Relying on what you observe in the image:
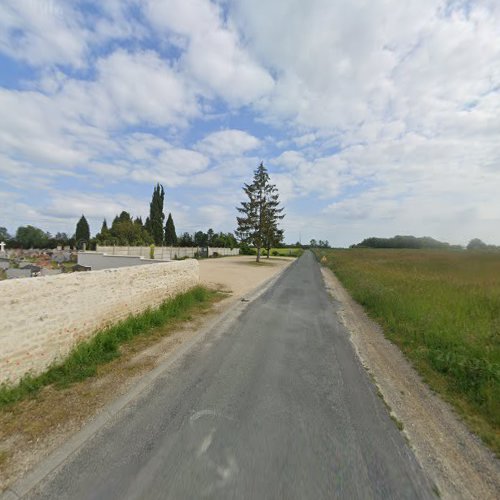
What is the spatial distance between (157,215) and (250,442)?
6309 centimetres

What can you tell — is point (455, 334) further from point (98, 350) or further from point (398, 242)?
point (398, 242)

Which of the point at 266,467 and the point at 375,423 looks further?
the point at 375,423

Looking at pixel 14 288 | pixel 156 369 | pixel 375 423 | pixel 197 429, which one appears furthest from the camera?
pixel 156 369

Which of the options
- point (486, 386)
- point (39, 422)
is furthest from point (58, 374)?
point (486, 386)

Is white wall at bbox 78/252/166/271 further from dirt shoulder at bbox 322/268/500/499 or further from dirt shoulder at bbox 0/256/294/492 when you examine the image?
dirt shoulder at bbox 322/268/500/499

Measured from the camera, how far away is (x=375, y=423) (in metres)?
3.63

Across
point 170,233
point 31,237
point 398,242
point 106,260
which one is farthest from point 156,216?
point 398,242

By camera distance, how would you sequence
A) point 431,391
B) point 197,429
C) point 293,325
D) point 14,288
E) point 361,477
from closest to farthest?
point 361,477 → point 197,429 → point 14,288 → point 431,391 → point 293,325

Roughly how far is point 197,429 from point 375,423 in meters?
2.21

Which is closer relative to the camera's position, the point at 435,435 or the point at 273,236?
the point at 435,435

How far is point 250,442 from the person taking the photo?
10.4 feet

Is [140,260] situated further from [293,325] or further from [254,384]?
[254,384]

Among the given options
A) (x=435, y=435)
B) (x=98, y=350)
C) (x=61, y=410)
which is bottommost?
(x=435, y=435)

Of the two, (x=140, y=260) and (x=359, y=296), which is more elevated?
(x=140, y=260)
